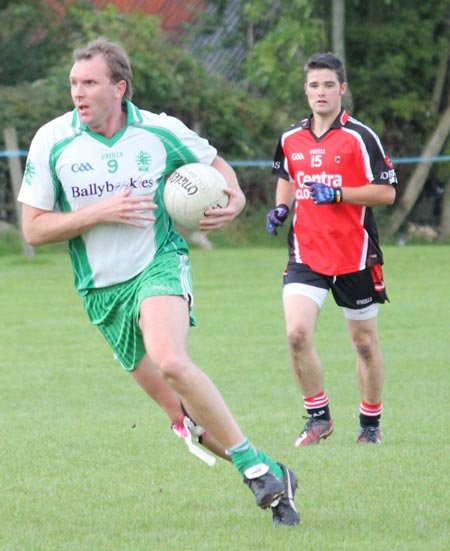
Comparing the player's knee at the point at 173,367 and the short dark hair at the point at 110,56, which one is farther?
the short dark hair at the point at 110,56

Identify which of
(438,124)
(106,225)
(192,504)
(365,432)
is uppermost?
(106,225)

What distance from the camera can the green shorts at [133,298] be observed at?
5816mm

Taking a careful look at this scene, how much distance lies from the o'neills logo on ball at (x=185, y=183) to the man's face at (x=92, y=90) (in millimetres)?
417

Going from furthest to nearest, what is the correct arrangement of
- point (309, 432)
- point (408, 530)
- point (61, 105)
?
1. point (61, 105)
2. point (309, 432)
3. point (408, 530)

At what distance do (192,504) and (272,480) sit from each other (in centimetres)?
71

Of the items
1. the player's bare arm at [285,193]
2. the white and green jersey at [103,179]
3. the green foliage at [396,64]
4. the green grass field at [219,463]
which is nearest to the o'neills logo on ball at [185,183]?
the white and green jersey at [103,179]

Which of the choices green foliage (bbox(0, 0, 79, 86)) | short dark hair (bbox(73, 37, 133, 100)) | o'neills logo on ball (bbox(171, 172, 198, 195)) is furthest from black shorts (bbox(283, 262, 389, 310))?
green foliage (bbox(0, 0, 79, 86))

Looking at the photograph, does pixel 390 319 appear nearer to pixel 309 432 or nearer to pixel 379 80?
pixel 309 432

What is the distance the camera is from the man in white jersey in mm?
5734

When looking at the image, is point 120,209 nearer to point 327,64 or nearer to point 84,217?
point 84,217

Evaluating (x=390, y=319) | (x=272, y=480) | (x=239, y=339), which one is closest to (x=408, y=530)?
(x=272, y=480)

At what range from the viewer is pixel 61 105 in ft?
81.9

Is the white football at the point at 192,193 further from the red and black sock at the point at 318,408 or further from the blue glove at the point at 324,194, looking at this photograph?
the red and black sock at the point at 318,408

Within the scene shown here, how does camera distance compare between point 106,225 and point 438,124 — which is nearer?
point 106,225
